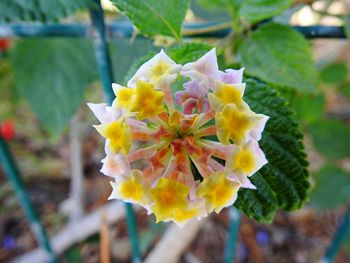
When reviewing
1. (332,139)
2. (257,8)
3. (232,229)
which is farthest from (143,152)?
(332,139)

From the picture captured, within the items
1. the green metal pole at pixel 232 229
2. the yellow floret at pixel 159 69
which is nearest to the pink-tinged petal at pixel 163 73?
the yellow floret at pixel 159 69

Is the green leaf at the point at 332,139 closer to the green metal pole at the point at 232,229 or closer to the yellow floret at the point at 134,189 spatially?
the green metal pole at the point at 232,229

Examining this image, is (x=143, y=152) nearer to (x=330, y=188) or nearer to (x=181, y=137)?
(x=181, y=137)

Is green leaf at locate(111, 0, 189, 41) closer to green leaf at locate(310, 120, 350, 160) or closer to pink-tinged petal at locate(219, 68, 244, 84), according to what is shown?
pink-tinged petal at locate(219, 68, 244, 84)

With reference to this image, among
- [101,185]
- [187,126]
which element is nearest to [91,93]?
[101,185]

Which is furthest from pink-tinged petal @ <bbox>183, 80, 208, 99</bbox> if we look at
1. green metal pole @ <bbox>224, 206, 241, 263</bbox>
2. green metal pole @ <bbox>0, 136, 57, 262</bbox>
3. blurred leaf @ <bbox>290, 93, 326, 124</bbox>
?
blurred leaf @ <bbox>290, 93, 326, 124</bbox>

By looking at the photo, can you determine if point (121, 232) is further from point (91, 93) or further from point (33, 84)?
point (33, 84)
